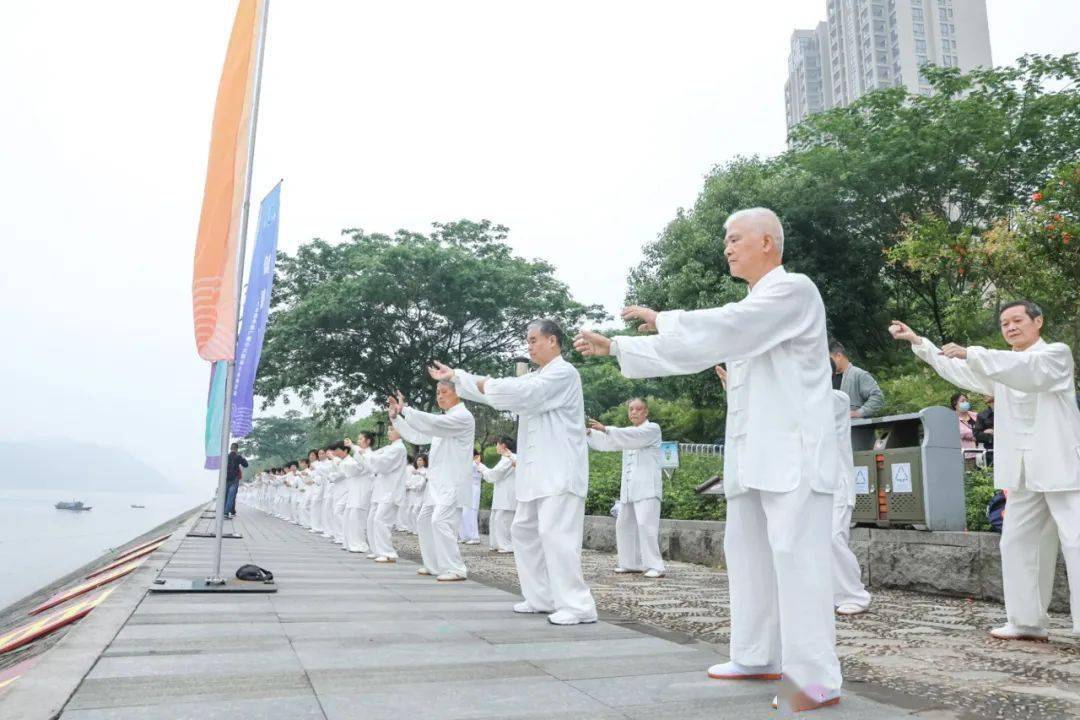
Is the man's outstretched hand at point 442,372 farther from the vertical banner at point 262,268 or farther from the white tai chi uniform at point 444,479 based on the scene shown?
the vertical banner at point 262,268

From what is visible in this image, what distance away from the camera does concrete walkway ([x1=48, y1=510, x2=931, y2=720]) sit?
109 inches

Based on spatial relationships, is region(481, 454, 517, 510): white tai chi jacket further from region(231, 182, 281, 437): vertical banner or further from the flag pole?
the flag pole

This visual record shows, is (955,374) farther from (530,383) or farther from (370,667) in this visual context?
(370,667)

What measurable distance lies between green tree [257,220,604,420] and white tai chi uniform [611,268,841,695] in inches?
758

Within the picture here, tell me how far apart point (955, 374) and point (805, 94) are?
291ft

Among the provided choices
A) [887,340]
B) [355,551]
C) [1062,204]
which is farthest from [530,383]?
[887,340]

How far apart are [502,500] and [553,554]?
27.5 feet

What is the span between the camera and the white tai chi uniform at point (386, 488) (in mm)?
10727

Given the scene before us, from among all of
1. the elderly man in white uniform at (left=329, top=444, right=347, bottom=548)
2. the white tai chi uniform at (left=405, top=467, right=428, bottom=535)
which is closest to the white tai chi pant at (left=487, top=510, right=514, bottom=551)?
the white tai chi uniform at (left=405, top=467, right=428, bottom=535)

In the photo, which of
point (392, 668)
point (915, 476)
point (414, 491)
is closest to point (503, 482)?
point (414, 491)

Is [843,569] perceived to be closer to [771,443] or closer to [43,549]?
[771,443]

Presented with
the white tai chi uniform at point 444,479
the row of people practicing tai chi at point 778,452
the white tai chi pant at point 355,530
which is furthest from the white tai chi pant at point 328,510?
the row of people practicing tai chi at point 778,452

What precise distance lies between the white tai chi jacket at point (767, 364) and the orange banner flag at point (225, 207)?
13.6ft

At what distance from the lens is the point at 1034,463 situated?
4.52 m
